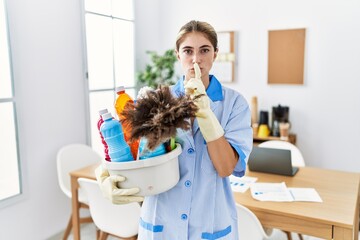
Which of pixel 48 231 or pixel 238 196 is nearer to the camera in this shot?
pixel 238 196

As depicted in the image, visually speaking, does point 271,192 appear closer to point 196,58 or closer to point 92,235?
point 196,58

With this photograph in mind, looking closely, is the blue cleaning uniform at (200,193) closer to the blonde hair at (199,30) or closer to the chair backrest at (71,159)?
the blonde hair at (199,30)

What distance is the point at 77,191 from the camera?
87.7 inches

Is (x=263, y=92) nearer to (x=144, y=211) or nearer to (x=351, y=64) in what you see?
(x=351, y=64)

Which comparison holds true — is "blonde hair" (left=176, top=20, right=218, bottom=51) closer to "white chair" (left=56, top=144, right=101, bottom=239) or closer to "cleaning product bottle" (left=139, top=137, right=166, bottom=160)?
"cleaning product bottle" (left=139, top=137, right=166, bottom=160)

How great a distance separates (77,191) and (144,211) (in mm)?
1242

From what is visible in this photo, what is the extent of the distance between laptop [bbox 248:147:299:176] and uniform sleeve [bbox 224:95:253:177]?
35.5 inches

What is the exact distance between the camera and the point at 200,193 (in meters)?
1.06

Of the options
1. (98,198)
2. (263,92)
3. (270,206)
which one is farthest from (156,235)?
(263,92)

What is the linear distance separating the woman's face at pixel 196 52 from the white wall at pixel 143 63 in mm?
1692

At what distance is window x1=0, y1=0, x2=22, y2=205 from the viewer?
223 centimetres

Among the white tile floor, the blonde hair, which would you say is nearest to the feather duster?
the blonde hair

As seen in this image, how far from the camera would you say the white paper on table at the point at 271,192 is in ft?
5.36

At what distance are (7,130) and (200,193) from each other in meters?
1.82
